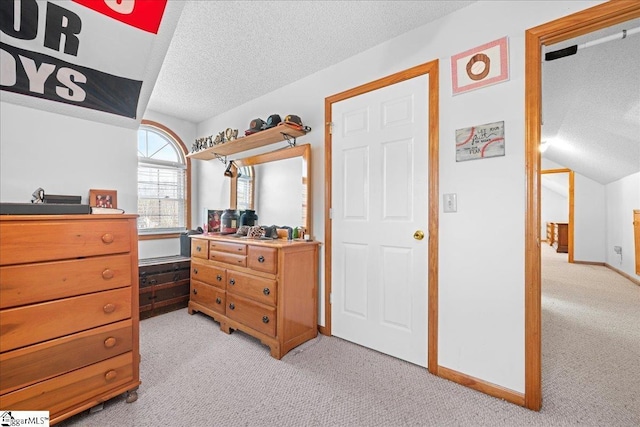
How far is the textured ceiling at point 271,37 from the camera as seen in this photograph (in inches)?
71.4

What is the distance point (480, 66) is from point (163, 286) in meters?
3.54

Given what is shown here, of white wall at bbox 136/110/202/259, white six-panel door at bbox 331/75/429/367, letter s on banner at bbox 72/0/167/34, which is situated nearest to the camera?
letter s on banner at bbox 72/0/167/34

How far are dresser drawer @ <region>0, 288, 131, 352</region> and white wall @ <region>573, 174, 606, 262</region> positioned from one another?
772 centimetres

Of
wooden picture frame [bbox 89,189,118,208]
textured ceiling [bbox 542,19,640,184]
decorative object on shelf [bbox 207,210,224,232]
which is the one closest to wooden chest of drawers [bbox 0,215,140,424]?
wooden picture frame [bbox 89,189,118,208]

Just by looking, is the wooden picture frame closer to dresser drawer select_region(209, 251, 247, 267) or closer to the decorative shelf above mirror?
dresser drawer select_region(209, 251, 247, 267)

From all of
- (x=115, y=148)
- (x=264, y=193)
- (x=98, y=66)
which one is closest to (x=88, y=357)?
(x=115, y=148)

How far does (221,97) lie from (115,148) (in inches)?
66.8

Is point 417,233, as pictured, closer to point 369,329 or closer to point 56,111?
point 369,329

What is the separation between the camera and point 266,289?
7.29ft

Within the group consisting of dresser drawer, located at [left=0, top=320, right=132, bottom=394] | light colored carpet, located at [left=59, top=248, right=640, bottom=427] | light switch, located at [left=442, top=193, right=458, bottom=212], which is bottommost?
light colored carpet, located at [left=59, top=248, right=640, bottom=427]

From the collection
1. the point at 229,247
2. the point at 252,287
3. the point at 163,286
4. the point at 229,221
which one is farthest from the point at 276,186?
the point at 163,286

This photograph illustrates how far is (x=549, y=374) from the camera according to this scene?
188 cm

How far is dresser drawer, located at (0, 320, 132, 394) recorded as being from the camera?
125cm

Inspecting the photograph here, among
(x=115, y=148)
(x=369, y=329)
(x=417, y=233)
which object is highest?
(x=115, y=148)
